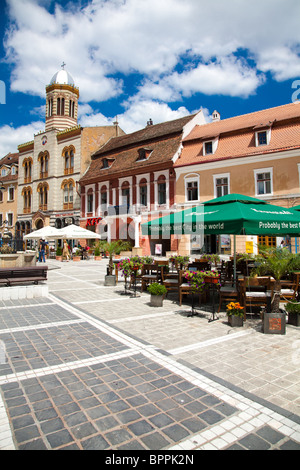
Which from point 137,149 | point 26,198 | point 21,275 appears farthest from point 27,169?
point 21,275

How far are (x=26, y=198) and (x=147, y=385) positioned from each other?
132ft

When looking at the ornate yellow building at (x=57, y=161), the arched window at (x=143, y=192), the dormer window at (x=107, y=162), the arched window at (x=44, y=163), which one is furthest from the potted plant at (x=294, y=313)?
the arched window at (x=44, y=163)

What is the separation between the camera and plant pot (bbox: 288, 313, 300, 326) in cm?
634

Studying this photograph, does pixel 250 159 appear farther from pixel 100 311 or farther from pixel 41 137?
pixel 41 137

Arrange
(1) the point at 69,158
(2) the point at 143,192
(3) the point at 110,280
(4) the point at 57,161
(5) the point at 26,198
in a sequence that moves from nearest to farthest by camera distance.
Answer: (3) the point at 110,280 < (2) the point at 143,192 < (1) the point at 69,158 < (4) the point at 57,161 < (5) the point at 26,198

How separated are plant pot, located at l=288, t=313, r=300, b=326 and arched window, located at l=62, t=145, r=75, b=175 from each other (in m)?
32.0

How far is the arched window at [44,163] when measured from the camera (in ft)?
121

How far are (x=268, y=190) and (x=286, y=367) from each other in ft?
61.9

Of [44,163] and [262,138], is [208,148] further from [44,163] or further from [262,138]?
[44,163]

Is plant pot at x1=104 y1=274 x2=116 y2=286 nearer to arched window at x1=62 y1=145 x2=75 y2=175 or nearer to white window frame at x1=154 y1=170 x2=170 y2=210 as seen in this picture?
white window frame at x1=154 y1=170 x2=170 y2=210

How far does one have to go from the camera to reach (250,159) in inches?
855

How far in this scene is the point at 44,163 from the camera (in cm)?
3741

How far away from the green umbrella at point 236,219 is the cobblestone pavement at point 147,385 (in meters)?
2.15

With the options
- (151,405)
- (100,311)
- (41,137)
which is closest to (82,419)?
(151,405)
